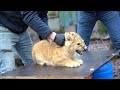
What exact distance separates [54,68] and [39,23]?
1.48 ft

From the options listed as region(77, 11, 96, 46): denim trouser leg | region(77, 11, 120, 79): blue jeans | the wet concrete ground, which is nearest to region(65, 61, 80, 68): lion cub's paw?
region(77, 11, 120, 79): blue jeans

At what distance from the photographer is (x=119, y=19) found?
3.80m

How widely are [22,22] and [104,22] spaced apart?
3.70 feet

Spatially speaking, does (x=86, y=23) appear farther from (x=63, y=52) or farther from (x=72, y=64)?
(x=72, y=64)

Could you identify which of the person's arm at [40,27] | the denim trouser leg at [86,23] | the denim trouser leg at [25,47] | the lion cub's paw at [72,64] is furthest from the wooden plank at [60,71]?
the denim trouser leg at [86,23]

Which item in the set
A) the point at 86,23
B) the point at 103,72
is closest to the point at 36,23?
the point at 103,72

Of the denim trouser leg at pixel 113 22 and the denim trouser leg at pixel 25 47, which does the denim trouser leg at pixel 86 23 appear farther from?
the denim trouser leg at pixel 25 47

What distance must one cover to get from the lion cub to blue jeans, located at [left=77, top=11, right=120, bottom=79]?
0.96m

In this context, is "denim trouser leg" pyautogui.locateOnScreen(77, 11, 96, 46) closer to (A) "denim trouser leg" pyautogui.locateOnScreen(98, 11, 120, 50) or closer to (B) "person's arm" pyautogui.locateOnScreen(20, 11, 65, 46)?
(A) "denim trouser leg" pyautogui.locateOnScreen(98, 11, 120, 50)

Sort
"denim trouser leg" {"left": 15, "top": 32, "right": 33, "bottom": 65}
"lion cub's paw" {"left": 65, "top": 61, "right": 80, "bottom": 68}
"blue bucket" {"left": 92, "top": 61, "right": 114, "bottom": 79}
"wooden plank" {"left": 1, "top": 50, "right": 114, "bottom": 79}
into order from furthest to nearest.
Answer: "denim trouser leg" {"left": 15, "top": 32, "right": 33, "bottom": 65} < "blue bucket" {"left": 92, "top": 61, "right": 114, "bottom": 79} < "lion cub's paw" {"left": 65, "top": 61, "right": 80, "bottom": 68} < "wooden plank" {"left": 1, "top": 50, "right": 114, "bottom": 79}

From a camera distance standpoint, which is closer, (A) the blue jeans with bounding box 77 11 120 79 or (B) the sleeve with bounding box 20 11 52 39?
(B) the sleeve with bounding box 20 11 52 39

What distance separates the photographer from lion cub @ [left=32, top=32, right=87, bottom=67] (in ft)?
8.98
